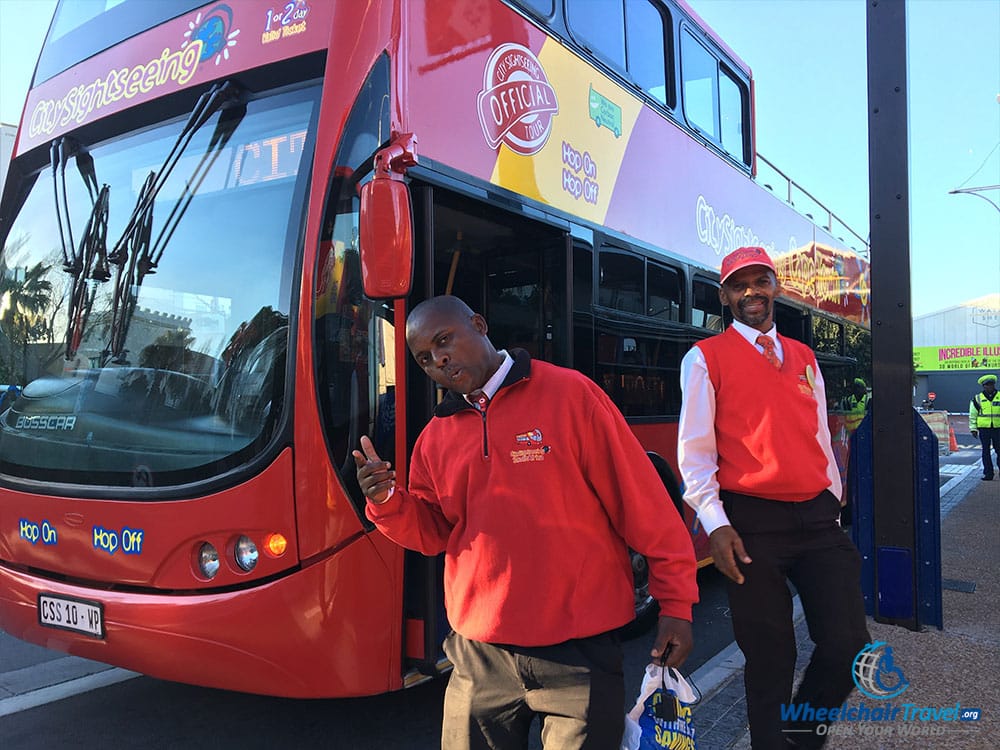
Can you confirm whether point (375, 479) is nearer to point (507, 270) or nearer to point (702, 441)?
point (702, 441)

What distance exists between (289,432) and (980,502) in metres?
11.1

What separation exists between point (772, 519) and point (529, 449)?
1.23m

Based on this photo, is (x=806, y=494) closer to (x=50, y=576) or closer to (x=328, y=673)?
(x=328, y=673)

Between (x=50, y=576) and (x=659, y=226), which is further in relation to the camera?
(x=659, y=226)

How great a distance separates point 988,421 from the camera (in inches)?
575

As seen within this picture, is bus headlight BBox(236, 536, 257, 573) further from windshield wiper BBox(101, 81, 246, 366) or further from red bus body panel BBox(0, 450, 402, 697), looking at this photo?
windshield wiper BBox(101, 81, 246, 366)

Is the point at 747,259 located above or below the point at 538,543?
above

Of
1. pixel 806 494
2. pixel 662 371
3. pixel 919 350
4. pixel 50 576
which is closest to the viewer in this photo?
pixel 806 494

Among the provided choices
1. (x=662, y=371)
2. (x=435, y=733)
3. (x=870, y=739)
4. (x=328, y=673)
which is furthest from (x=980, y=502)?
(x=328, y=673)

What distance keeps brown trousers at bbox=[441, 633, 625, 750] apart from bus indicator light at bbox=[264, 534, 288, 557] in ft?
4.08

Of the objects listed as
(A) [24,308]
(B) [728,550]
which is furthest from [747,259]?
(A) [24,308]

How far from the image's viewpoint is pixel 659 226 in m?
5.61

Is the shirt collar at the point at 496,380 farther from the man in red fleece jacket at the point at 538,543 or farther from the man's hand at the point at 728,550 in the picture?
the man's hand at the point at 728,550

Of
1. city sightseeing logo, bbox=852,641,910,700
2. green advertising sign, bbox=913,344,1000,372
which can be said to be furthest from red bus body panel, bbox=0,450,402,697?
green advertising sign, bbox=913,344,1000,372
